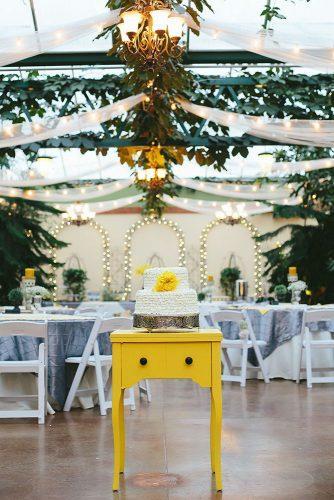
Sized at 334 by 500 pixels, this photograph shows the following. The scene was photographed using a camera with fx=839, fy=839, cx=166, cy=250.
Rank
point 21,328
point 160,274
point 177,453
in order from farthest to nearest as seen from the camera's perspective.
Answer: point 21,328 < point 177,453 < point 160,274

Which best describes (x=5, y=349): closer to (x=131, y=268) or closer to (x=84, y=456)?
(x=84, y=456)

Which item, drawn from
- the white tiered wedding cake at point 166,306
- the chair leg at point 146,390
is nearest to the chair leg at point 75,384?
the chair leg at point 146,390

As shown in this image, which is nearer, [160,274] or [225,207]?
[160,274]

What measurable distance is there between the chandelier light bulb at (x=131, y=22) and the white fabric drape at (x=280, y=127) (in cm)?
254

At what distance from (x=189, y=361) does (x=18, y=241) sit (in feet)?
35.0

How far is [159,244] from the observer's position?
18.5 meters

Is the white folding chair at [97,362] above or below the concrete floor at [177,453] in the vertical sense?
above

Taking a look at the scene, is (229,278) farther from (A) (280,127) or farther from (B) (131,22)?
(B) (131,22)

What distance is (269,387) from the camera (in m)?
7.96

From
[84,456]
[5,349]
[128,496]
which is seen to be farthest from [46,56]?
[128,496]

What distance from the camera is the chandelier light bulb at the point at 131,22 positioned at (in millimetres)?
6102

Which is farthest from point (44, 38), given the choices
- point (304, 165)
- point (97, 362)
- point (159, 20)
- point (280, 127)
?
point (304, 165)

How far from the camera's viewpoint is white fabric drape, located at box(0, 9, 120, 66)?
6.69 meters

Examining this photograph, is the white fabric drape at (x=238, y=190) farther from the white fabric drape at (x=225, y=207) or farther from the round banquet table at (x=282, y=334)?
the round banquet table at (x=282, y=334)
